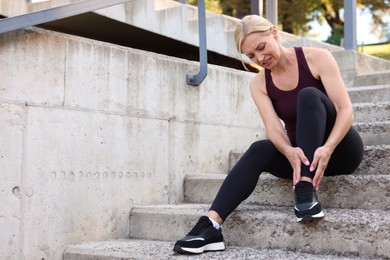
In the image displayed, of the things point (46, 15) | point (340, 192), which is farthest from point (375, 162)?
point (46, 15)

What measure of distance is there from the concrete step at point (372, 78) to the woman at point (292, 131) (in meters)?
1.80

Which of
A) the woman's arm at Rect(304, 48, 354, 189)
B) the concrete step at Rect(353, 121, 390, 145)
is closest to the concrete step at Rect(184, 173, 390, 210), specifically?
the woman's arm at Rect(304, 48, 354, 189)

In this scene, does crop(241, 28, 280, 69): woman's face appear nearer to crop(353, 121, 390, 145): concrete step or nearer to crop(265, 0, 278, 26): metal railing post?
crop(353, 121, 390, 145): concrete step

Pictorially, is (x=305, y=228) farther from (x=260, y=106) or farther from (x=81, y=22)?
(x=81, y=22)

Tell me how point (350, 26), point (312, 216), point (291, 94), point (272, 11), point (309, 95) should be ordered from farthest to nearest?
point (272, 11) < point (350, 26) < point (291, 94) < point (309, 95) < point (312, 216)

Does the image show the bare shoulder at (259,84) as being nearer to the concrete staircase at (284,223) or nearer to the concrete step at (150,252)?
the concrete staircase at (284,223)

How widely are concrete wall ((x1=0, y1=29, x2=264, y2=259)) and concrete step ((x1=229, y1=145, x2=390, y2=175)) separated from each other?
111cm

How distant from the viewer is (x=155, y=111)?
342 centimetres

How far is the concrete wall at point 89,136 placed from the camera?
2.67 m

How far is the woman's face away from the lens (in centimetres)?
264

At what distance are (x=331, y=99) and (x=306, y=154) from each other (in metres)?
0.32

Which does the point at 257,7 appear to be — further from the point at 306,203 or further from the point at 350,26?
the point at 306,203

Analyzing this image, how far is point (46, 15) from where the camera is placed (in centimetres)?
268

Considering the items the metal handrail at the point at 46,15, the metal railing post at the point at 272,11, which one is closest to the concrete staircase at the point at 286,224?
the metal handrail at the point at 46,15
